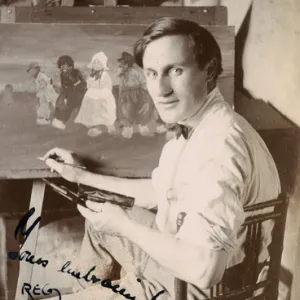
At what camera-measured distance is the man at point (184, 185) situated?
105 cm

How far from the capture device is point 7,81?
114cm

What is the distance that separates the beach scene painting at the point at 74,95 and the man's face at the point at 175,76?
0.13 ft

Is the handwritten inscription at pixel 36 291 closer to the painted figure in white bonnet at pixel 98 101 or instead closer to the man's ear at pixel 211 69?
the painted figure in white bonnet at pixel 98 101

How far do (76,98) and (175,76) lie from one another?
236mm

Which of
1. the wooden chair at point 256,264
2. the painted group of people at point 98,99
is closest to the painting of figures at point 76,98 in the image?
the painted group of people at point 98,99

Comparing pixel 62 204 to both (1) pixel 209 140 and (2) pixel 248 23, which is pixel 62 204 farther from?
(2) pixel 248 23

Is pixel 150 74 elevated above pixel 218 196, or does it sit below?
above

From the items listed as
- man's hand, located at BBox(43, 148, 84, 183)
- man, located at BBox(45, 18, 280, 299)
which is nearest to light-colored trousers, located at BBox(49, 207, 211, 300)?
man, located at BBox(45, 18, 280, 299)

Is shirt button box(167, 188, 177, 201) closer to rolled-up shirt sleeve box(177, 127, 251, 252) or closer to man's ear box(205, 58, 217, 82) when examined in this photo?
rolled-up shirt sleeve box(177, 127, 251, 252)

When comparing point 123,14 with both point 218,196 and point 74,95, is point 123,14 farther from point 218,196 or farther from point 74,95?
point 218,196

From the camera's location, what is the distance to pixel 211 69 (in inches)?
45.2

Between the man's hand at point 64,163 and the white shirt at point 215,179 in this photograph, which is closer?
the white shirt at point 215,179

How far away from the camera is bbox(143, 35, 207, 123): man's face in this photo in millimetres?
1098

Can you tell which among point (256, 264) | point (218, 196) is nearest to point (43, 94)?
point (218, 196)
